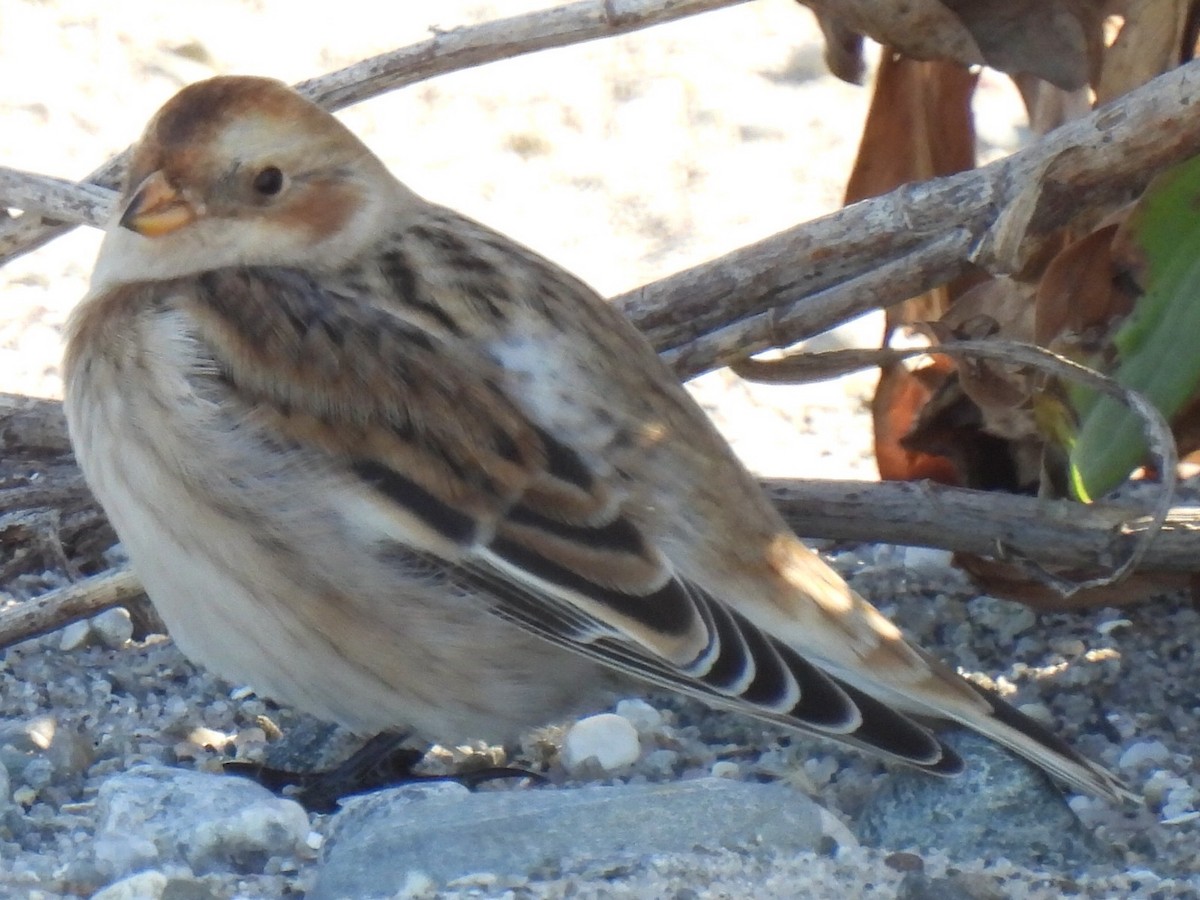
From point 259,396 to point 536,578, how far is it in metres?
0.44

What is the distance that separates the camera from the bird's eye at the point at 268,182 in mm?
3053

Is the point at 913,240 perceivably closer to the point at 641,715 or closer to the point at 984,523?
the point at 984,523

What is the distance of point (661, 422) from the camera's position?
286cm

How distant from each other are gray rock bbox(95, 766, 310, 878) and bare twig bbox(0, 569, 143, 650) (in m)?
0.55

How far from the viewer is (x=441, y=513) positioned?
2648 millimetres

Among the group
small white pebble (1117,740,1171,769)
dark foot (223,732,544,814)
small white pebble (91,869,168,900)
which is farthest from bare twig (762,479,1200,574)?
small white pebble (91,869,168,900)

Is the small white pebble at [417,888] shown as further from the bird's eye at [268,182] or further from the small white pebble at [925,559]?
the small white pebble at [925,559]

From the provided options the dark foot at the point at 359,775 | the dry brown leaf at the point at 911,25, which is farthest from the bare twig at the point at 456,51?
the dark foot at the point at 359,775

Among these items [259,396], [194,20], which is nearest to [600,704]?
[259,396]

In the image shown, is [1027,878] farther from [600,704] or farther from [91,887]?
[91,887]

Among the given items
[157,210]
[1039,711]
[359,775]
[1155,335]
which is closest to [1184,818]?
[1039,711]

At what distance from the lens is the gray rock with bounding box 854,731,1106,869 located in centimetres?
253

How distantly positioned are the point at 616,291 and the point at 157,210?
1.55 m

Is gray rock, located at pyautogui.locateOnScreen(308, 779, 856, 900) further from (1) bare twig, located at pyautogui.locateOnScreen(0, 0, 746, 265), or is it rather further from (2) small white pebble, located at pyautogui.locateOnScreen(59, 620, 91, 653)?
(1) bare twig, located at pyautogui.locateOnScreen(0, 0, 746, 265)
